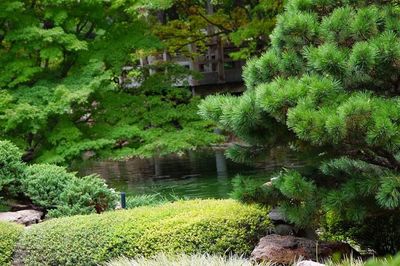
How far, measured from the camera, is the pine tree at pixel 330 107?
4379mm

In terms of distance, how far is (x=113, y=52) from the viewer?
12.3 meters

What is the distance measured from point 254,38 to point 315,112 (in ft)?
32.2

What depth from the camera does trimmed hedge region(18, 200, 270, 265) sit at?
5.51 m

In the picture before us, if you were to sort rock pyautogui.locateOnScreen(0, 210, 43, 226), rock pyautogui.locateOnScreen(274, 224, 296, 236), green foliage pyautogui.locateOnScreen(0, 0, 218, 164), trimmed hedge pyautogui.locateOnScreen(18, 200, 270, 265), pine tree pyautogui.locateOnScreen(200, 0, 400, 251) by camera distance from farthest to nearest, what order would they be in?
green foliage pyautogui.locateOnScreen(0, 0, 218, 164) < rock pyautogui.locateOnScreen(0, 210, 43, 226) < rock pyautogui.locateOnScreen(274, 224, 296, 236) < trimmed hedge pyautogui.locateOnScreen(18, 200, 270, 265) < pine tree pyautogui.locateOnScreen(200, 0, 400, 251)

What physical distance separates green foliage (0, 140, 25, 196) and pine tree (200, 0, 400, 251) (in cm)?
339

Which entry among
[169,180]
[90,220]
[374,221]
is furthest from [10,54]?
[374,221]

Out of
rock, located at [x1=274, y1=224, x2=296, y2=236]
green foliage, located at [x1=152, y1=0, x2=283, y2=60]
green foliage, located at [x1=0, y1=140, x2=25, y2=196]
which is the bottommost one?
rock, located at [x1=274, y1=224, x2=296, y2=236]

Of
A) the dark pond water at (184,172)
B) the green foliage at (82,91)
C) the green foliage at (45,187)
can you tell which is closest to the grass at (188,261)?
the green foliage at (45,187)

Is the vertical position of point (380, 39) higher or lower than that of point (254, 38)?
lower

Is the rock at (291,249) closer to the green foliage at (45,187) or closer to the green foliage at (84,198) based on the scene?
the green foliage at (84,198)

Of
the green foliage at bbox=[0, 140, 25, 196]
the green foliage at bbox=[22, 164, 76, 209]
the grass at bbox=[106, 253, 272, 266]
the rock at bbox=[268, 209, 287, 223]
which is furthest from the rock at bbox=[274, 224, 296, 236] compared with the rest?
the green foliage at bbox=[0, 140, 25, 196]

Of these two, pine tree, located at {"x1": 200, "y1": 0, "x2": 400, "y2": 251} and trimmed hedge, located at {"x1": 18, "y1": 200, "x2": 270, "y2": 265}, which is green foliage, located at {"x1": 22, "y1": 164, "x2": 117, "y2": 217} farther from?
pine tree, located at {"x1": 200, "y1": 0, "x2": 400, "y2": 251}

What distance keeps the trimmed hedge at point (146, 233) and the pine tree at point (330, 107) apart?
0.49m

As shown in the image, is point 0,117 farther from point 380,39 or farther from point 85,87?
point 380,39
